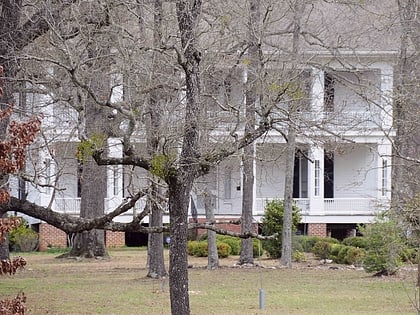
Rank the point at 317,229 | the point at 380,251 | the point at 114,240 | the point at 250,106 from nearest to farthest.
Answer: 1. the point at 250,106
2. the point at 380,251
3. the point at 114,240
4. the point at 317,229

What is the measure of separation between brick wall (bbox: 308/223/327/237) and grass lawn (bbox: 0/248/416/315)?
870 centimetres

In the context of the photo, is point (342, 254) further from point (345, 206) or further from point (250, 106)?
point (250, 106)

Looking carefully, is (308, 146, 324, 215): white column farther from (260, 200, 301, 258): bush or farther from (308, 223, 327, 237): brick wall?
(260, 200, 301, 258): bush

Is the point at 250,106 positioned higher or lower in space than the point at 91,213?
higher

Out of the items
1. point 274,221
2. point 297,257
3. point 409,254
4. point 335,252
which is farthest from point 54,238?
point 409,254

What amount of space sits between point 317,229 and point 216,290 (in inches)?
750

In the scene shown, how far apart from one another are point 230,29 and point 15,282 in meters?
10.8

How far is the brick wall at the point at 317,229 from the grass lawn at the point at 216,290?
28.5ft

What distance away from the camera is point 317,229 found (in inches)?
1670

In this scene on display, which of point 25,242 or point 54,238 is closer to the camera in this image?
point 25,242

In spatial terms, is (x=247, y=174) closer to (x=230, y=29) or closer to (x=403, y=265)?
(x=403, y=265)

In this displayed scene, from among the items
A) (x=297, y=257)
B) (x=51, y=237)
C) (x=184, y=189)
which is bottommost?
(x=297, y=257)

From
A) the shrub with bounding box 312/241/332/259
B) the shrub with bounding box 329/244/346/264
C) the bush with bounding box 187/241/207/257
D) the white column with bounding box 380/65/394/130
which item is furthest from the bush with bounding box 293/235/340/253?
the white column with bounding box 380/65/394/130

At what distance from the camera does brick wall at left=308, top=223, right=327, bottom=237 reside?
4228cm
